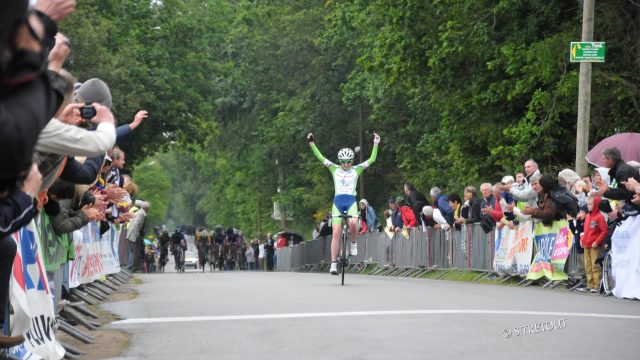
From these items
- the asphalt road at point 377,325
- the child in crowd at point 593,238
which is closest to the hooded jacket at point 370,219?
the child in crowd at point 593,238

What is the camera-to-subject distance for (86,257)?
1617 centimetres

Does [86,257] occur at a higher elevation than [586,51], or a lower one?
lower

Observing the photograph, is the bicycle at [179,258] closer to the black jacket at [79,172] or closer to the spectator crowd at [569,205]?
the spectator crowd at [569,205]

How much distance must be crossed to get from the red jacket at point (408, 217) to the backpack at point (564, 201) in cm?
996

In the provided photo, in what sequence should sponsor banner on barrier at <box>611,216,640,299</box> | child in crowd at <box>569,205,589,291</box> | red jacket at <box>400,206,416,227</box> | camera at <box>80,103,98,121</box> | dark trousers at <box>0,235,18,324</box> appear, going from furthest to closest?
1. red jacket at <box>400,206,416,227</box>
2. child in crowd at <box>569,205,589,291</box>
3. sponsor banner on barrier at <box>611,216,640,299</box>
4. dark trousers at <box>0,235,18,324</box>
5. camera at <box>80,103,98,121</box>

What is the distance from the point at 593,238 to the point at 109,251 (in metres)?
7.68


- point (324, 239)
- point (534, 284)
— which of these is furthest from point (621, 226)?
point (324, 239)

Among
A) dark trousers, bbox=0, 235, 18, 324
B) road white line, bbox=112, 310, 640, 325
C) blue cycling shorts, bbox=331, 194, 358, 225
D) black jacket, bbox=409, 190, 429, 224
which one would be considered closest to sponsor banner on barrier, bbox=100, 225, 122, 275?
blue cycling shorts, bbox=331, 194, 358, 225

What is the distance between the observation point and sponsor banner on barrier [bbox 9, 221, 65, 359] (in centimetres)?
845

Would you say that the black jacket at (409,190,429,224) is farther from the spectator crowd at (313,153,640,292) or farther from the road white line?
the road white line

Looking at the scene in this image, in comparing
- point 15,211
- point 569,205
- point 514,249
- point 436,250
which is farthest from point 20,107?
point 436,250

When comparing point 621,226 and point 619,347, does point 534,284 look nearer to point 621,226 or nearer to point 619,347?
point 621,226

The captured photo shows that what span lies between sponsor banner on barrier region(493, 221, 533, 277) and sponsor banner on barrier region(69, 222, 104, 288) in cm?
705

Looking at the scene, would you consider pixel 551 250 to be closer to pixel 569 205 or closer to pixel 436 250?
pixel 569 205
